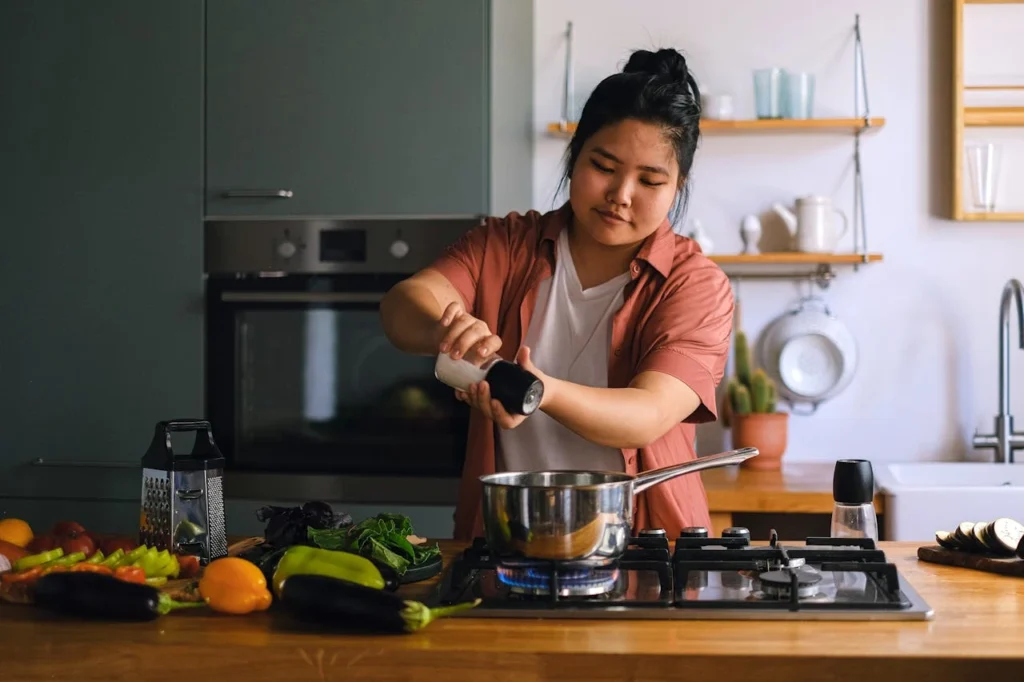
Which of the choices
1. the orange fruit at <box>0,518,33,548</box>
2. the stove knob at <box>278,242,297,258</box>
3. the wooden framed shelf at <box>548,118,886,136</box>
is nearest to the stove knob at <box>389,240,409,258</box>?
the stove knob at <box>278,242,297,258</box>

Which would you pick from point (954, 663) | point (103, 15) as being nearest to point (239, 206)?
point (103, 15)

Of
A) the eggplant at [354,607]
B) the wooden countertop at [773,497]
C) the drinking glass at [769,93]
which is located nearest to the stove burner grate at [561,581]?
the eggplant at [354,607]

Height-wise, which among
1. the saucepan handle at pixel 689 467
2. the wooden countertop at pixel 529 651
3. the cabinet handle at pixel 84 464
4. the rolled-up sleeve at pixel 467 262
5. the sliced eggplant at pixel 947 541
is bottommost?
the cabinet handle at pixel 84 464

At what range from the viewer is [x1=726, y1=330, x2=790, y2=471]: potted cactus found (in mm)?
2838

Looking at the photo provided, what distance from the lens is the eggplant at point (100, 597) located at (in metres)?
1.17

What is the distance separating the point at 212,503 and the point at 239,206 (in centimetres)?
130

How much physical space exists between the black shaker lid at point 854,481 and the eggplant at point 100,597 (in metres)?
0.84

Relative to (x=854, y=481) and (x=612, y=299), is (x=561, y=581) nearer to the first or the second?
(x=854, y=481)

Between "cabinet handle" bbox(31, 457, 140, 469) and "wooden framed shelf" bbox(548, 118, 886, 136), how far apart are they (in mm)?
1358

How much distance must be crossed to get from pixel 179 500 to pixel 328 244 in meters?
1.25

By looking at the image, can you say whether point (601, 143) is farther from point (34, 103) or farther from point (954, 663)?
point (34, 103)

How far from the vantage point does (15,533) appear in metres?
1.49

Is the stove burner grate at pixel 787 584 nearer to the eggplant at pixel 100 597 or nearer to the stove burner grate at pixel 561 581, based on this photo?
the stove burner grate at pixel 561 581

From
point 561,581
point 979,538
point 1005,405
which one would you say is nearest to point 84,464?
point 561,581
